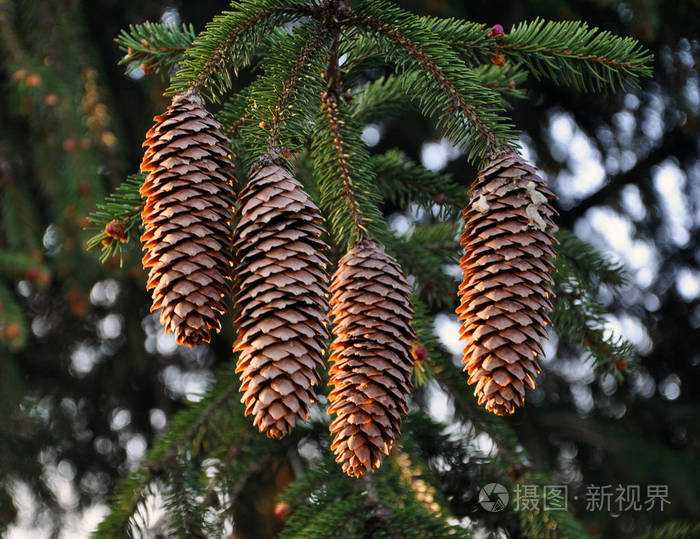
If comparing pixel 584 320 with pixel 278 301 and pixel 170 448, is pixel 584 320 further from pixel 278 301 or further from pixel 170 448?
pixel 170 448

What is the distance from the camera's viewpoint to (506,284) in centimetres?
74

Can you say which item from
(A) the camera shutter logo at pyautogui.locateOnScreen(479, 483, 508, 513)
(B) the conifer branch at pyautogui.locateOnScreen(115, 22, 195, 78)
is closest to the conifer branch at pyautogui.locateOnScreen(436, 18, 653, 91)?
(B) the conifer branch at pyautogui.locateOnScreen(115, 22, 195, 78)

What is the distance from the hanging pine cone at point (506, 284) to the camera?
28.7 inches

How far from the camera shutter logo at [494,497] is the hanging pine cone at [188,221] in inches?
31.3

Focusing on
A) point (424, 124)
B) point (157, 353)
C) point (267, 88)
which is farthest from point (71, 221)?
point (267, 88)

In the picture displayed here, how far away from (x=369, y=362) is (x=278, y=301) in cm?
13

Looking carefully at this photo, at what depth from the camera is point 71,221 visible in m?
2.15

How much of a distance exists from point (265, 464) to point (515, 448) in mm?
566

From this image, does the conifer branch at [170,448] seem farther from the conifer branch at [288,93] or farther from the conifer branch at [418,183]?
the conifer branch at [288,93]

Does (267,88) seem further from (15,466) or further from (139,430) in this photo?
(139,430)

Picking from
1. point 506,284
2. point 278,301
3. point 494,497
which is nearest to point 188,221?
point 278,301

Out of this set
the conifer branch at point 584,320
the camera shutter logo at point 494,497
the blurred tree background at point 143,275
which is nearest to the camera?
the conifer branch at point 584,320

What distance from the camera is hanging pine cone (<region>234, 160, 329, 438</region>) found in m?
0.70

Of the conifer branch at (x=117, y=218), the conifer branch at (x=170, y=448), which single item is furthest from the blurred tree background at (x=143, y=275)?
the conifer branch at (x=117, y=218)
